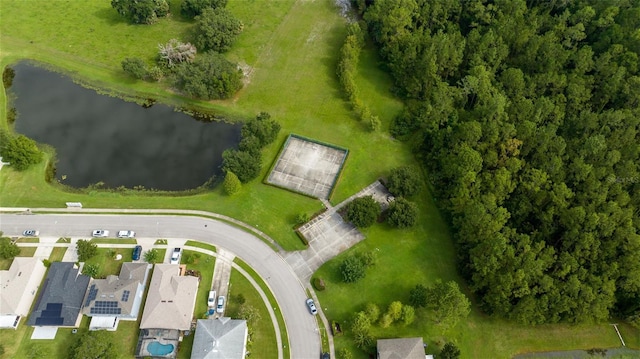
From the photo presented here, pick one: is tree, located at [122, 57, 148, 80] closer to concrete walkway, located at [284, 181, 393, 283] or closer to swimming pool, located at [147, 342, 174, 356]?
concrete walkway, located at [284, 181, 393, 283]

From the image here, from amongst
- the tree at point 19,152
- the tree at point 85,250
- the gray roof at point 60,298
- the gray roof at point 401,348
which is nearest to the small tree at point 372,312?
the gray roof at point 401,348

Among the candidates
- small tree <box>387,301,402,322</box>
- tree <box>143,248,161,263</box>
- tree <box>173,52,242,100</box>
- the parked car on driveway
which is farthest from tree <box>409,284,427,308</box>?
tree <box>173,52,242,100</box>

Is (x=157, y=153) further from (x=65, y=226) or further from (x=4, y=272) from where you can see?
(x=4, y=272)

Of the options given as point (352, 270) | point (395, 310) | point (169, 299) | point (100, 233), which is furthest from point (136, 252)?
point (395, 310)

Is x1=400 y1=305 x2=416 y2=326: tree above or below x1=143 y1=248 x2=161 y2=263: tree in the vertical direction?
above

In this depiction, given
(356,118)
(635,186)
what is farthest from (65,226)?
(635,186)

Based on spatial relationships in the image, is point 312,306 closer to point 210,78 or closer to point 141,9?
point 210,78
